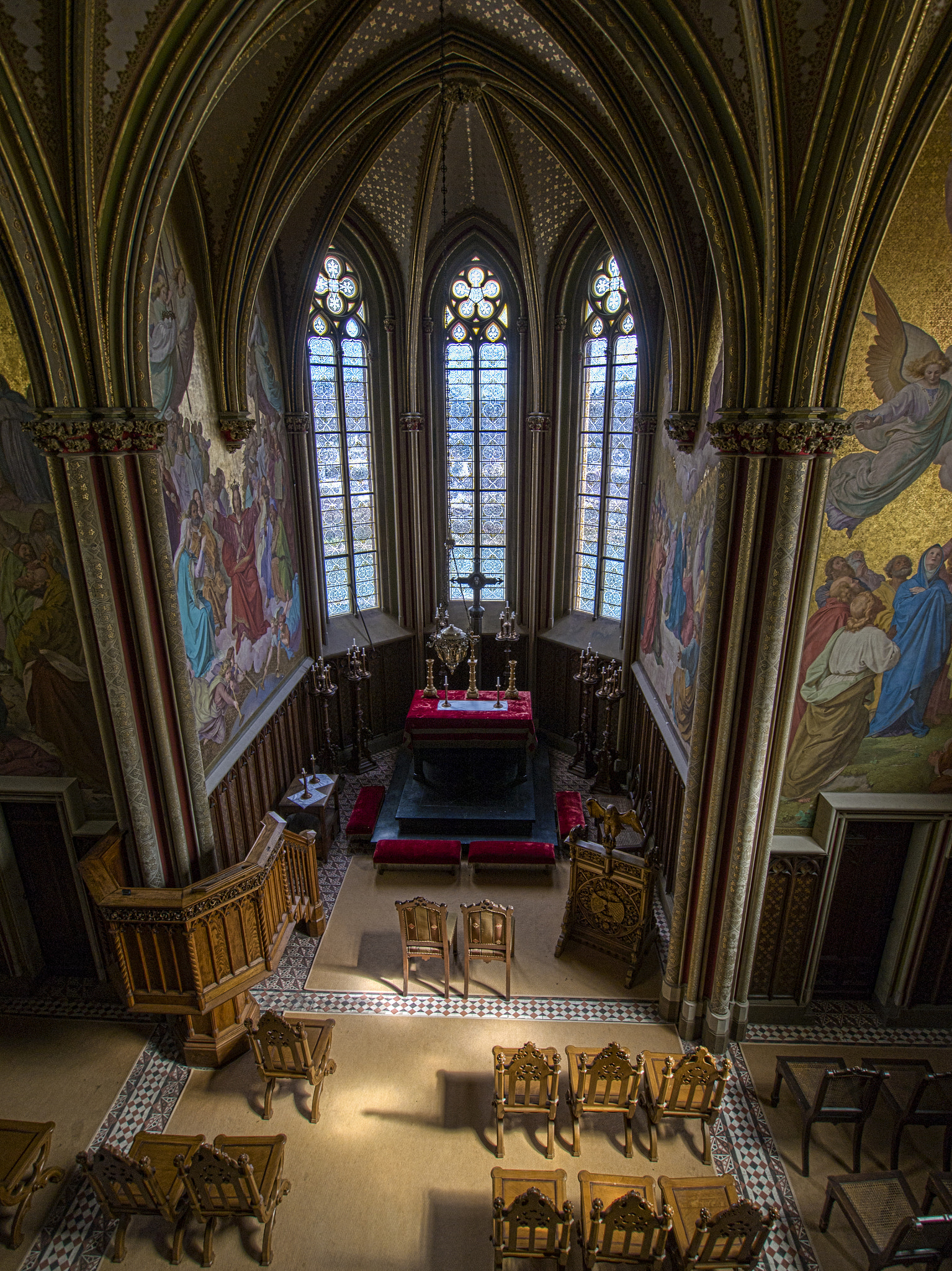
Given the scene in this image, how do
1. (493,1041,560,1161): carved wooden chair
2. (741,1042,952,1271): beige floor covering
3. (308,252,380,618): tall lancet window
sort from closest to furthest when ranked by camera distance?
(741,1042,952,1271): beige floor covering → (493,1041,560,1161): carved wooden chair → (308,252,380,618): tall lancet window

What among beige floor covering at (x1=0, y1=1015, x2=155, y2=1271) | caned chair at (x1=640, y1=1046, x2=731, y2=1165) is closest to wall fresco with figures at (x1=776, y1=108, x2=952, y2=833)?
caned chair at (x1=640, y1=1046, x2=731, y2=1165)

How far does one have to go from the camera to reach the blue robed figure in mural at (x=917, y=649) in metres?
8.27

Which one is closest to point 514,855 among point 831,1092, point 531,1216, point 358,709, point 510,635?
point 510,635

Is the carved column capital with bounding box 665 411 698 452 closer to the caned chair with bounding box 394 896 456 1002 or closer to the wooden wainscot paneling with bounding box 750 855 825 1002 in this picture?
the wooden wainscot paneling with bounding box 750 855 825 1002

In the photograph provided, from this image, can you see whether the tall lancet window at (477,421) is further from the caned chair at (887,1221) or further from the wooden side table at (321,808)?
the caned chair at (887,1221)

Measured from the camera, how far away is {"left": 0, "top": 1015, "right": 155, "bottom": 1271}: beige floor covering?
8125 mm

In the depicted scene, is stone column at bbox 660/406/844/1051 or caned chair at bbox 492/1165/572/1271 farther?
stone column at bbox 660/406/844/1051

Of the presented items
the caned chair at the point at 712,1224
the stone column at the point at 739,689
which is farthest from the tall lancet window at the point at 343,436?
the caned chair at the point at 712,1224

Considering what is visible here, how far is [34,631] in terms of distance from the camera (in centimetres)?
885

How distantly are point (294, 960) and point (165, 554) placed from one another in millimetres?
6184

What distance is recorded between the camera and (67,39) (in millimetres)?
6156

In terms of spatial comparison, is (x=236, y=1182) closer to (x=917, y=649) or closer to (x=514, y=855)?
(x=514, y=855)

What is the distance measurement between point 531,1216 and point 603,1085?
242 centimetres

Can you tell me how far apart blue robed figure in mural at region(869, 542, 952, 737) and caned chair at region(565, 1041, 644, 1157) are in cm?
468
